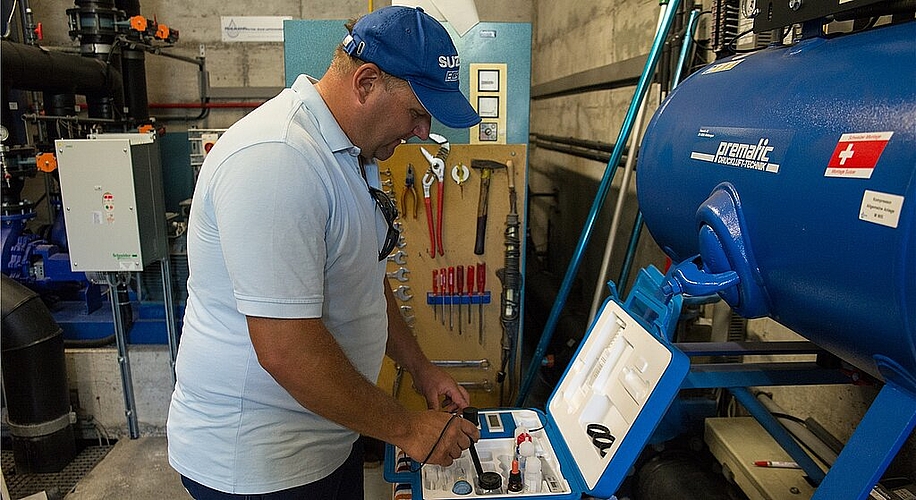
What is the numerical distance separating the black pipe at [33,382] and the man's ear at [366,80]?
2.18 metres

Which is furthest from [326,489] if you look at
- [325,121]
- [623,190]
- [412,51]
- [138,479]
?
[138,479]

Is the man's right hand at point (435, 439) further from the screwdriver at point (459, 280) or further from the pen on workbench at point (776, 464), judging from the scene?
the screwdriver at point (459, 280)

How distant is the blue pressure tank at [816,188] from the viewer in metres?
0.69

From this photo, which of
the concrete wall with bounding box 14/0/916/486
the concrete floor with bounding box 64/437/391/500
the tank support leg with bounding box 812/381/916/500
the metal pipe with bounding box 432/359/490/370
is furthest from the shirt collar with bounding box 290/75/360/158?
the concrete floor with bounding box 64/437/391/500

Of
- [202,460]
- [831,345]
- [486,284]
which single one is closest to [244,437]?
[202,460]

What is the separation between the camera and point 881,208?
689 millimetres

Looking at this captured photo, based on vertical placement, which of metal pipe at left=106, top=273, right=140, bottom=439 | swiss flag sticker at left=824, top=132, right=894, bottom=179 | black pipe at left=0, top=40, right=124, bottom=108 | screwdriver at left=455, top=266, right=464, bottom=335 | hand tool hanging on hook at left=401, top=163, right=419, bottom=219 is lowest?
metal pipe at left=106, top=273, right=140, bottom=439

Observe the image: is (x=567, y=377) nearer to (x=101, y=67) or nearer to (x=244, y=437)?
(x=244, y=437)

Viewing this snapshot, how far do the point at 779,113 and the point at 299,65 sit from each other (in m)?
1.87

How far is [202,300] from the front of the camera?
102 cm

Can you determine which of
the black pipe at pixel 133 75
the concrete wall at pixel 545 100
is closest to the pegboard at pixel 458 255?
the concrete wall at pixel 545 100

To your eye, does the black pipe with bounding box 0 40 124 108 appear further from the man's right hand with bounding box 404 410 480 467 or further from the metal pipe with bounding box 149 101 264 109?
the man's right hand with bounding box 404 410 480 467

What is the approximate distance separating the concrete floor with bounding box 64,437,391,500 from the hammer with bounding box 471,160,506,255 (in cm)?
99

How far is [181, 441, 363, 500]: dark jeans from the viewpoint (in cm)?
107
